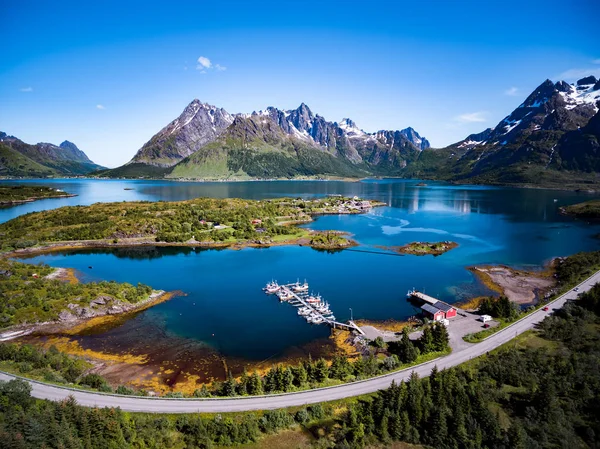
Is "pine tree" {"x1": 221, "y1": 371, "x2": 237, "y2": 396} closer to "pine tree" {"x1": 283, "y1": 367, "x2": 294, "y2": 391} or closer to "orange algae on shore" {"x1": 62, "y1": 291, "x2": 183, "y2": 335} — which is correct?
"pine tree" {"x1": 283, "y1": 367, "x2": 294, "y2": 391}

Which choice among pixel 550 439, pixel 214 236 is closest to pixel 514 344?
pixel 550 439

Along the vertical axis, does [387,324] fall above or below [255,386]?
below

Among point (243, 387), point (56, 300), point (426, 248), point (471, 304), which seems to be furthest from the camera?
point (426, 248)

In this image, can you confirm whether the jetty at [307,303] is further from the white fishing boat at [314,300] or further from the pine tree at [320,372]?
the pine tree at [320,372]

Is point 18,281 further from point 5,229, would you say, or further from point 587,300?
point 587,300

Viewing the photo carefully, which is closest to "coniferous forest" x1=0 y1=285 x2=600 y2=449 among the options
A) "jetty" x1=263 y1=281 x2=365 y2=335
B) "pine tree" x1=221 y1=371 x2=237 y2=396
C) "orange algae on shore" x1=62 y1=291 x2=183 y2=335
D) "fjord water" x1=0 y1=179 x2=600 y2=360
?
"pine tree" x1=221 y1=371 x2=237 y2=396

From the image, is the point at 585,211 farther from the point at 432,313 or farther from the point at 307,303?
the point at 307,303

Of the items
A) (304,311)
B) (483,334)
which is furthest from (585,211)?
(304,311)

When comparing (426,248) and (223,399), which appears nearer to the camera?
(223,399)
